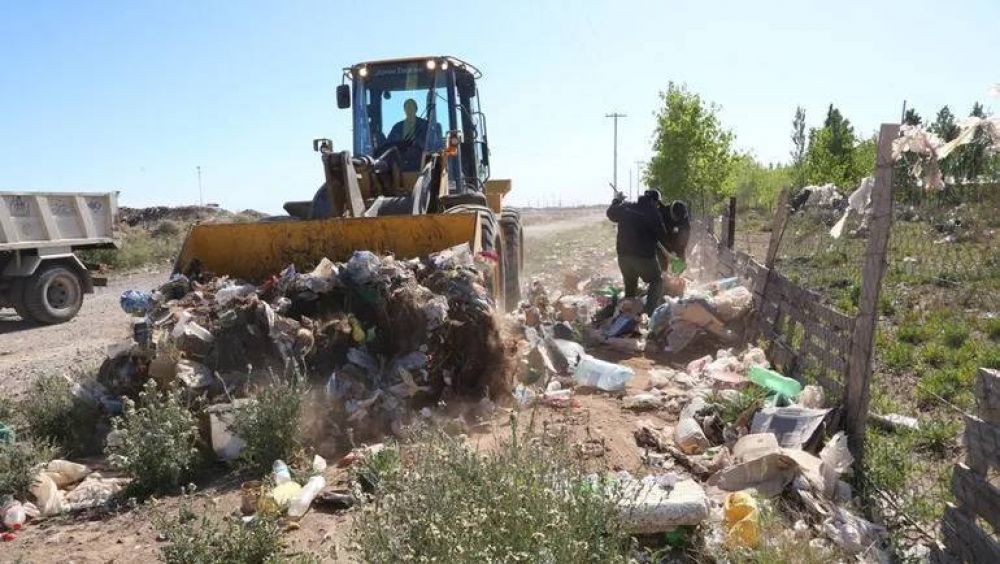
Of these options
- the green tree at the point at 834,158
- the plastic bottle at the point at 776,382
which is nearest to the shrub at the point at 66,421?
the plastic bottle at the point at 776,382

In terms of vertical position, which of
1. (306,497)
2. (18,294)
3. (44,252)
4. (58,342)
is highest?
(44,252)

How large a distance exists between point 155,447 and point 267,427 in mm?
592

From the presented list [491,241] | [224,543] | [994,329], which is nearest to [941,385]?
[994,329]

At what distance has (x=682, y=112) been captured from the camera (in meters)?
24.5

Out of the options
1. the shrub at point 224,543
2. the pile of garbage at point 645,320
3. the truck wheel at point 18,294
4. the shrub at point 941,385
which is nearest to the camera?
the shrub at point 224,543

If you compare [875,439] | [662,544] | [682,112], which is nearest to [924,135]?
[875,439]

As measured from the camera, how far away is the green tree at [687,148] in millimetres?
24453

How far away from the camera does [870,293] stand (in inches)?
159

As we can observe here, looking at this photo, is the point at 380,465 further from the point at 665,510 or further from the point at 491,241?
the point at 491,241

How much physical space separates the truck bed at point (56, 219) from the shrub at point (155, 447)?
788 centimetres

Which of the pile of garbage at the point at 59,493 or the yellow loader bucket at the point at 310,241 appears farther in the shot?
the yellow loader bucket at the point at 310,241

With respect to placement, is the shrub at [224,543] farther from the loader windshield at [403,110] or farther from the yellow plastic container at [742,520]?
the loader windshield at [403,110]

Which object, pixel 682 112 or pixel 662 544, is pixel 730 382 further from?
pixel 682 112

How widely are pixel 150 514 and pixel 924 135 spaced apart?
4352 millimetres
